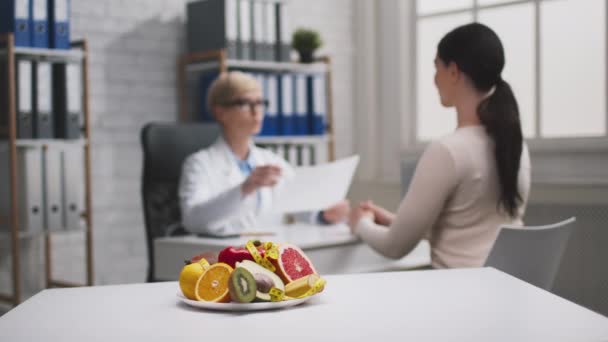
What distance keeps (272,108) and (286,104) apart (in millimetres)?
80

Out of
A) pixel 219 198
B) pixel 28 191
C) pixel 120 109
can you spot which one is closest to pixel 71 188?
pixel 28 191

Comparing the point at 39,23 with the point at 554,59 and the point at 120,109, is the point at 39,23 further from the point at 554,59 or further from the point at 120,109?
the point at 554,59

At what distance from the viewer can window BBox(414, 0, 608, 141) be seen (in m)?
3.62

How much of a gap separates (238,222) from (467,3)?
2001mm

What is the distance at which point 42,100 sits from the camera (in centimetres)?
327

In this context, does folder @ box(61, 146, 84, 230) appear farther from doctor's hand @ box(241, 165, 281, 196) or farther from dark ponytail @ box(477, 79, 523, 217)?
dark ponytail @ box(477, 79, 523, 217)

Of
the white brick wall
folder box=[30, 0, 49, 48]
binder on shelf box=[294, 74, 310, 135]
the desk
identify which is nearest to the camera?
the desk

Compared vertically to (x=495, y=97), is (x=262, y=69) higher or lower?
higher

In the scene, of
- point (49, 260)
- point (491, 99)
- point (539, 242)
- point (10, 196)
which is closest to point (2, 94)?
point (10, 196)

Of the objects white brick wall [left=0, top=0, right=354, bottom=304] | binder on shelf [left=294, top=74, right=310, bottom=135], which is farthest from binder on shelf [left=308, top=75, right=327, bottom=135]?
white brick wall [left=0, top=0, right=354, bottom=304]

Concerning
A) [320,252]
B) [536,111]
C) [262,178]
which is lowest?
[320,252]

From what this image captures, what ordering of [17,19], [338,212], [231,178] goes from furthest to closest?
[17,19]
[231,178]
[338,212]

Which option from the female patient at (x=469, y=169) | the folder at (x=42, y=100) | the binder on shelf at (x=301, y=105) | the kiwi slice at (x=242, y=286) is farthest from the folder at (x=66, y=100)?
the kiwi slice at (x=242, y=286)

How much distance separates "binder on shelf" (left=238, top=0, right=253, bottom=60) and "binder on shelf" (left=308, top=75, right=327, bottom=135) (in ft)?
1.38
